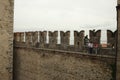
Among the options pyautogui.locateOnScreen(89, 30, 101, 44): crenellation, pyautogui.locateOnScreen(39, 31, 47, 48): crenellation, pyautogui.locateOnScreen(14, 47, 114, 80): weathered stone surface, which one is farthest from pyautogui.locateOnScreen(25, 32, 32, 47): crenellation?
pyautogui.locateOnScreen(89, 30, 101, 44): crenellation

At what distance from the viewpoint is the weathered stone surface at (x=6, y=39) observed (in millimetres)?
11477

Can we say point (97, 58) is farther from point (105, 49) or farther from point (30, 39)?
point (30, 39)

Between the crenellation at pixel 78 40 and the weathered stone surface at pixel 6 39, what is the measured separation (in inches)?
172

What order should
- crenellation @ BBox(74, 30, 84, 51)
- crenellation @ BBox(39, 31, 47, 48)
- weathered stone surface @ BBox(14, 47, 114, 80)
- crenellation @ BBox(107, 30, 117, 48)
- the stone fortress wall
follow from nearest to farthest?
crenellation @ BBox(107, 30, 117, 48)
the stone fortress wall
weathered stone surface @ BBox(14, 47, 114, 80)
crenellation @ BBox(74, 30, 84, 51)
crenellation @ BBox(39, 31, 47, 48)

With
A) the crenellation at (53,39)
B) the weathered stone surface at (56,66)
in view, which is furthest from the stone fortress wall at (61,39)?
the weathered stone surface at (56,66)

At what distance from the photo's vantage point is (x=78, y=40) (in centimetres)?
863

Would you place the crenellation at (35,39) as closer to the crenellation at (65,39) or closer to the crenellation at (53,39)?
the crenellation at (53,39)

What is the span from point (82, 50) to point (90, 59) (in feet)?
2.02

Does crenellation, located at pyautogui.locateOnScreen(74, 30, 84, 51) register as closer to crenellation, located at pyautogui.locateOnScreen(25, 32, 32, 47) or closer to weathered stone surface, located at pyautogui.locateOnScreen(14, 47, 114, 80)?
weathered stone surface, located at pyautogui.locateOnScreen(14, 47, 114, 80)

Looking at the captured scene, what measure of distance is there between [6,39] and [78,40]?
4543mm

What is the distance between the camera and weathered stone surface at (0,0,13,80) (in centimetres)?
1148

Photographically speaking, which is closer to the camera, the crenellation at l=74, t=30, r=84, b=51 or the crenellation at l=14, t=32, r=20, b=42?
the crenellation at l=74, t=30, r=84, b=51

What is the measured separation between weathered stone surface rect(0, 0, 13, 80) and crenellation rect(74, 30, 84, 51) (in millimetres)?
4376

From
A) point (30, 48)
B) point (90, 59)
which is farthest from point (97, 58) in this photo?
point (30, 48)
